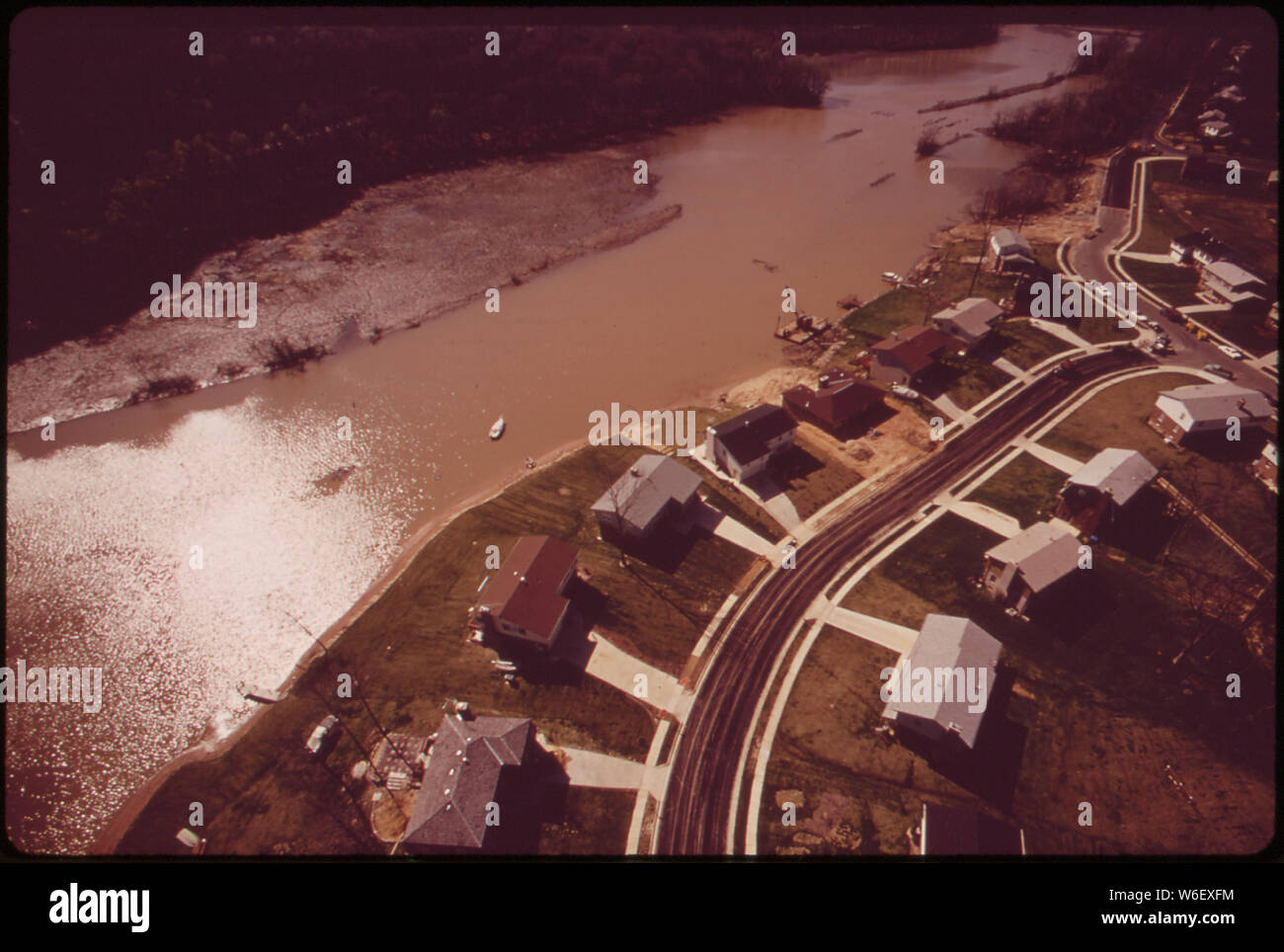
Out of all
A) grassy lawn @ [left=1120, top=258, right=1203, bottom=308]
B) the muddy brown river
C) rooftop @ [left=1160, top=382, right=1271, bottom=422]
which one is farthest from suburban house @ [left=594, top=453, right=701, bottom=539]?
grassy lawn @ [left=1120, top=258, right=1203, bottom=308]

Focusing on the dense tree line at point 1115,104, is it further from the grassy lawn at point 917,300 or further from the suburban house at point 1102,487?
the suburban house at point 1102,487

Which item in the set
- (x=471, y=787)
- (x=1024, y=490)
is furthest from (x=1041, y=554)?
(x=471, y=787)

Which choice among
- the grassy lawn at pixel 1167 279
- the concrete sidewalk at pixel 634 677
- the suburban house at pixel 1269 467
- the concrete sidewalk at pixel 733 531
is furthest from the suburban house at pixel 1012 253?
the concrete sidewalk at pixel 634 677

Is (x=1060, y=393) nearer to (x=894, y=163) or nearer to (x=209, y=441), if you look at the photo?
(x=894, y=163)

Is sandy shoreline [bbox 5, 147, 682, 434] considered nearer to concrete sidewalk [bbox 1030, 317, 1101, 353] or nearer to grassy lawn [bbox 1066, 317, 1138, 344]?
concrete sidewalk [bbox 1030, 317, 1101, 353]

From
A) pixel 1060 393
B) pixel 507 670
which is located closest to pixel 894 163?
pixel 1060 393
